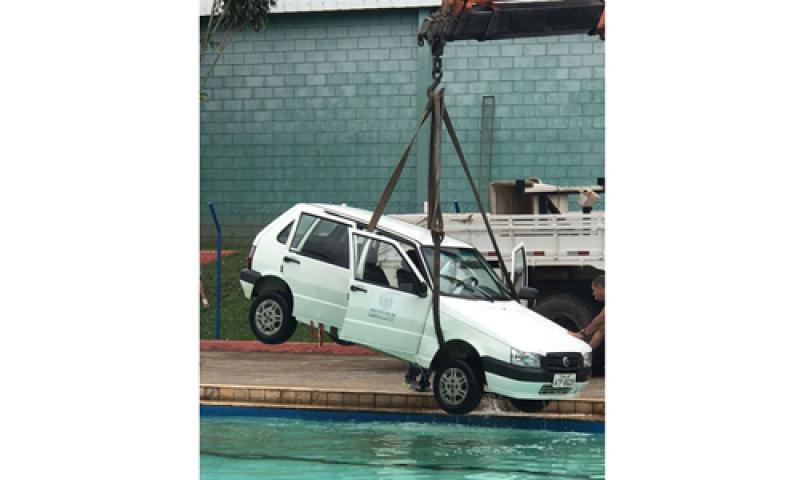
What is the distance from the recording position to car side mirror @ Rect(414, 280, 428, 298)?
7523 mm

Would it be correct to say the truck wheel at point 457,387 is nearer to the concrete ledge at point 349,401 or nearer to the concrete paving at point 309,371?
the concrete ledge at point 349,401

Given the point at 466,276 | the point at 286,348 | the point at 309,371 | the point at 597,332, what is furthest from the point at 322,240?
the point at 286,348

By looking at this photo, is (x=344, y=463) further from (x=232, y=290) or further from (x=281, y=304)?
(x=232, y=290)

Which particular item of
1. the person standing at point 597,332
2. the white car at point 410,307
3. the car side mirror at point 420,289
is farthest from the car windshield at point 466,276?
the person standing at point 597,332

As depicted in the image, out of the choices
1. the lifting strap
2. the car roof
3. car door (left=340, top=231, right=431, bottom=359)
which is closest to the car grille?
the lifting strap

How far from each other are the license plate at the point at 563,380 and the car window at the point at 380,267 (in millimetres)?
891

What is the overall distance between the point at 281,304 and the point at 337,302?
0.29 meters

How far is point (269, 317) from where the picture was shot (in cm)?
763

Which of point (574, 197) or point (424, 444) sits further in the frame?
point (574, 197)

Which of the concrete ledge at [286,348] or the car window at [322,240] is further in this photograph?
the concrete ledge at [286,348]

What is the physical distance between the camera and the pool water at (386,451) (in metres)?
7.50
